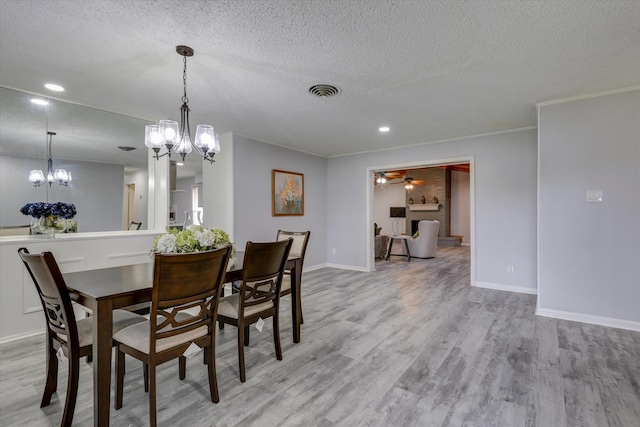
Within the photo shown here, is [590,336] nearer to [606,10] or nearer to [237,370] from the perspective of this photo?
[606,10]

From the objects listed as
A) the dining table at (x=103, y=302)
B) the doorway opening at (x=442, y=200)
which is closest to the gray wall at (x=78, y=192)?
the dining table at (x=103, y=302)

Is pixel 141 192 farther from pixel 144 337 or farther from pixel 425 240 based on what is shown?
pixel 425 240

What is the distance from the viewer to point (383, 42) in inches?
86.0

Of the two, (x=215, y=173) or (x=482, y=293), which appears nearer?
(x=482, y=293)

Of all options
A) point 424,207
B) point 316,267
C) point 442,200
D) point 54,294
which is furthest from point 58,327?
point 442,200

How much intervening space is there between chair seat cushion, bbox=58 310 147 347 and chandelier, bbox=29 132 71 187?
7.22 feet

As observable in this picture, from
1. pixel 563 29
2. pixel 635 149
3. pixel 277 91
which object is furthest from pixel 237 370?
pixel 635 149

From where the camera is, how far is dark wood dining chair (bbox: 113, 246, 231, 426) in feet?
5.09

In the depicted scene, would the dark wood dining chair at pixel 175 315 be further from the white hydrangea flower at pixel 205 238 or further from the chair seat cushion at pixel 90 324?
the white hydrangea flower at pixel 205 238

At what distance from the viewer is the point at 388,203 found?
39.2ft

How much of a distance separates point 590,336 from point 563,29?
8.69ft

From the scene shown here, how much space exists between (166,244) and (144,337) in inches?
23.9

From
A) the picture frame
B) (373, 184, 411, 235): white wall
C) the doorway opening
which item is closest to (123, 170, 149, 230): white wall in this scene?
the picture frame

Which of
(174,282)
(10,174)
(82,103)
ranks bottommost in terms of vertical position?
(174,282)
